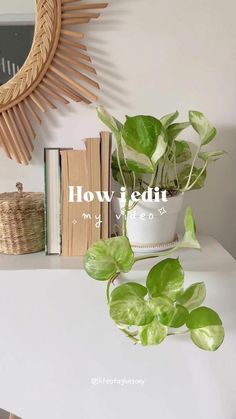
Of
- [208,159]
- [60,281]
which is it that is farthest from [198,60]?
[60,281]

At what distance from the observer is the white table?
2.50 feet

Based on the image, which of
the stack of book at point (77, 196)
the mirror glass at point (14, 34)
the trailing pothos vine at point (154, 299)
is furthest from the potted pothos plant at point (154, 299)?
the mirror glass at point (14, 34)

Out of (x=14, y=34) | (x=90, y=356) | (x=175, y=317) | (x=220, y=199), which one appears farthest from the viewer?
(x=220, y=199)

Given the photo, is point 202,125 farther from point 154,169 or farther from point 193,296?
point 193,296

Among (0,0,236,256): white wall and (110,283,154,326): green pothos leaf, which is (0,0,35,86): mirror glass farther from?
(110,283,154,326): green pothos leaf

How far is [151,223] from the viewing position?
2.62ft

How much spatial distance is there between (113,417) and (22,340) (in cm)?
23

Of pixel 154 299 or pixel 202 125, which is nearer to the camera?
pixel 154 299

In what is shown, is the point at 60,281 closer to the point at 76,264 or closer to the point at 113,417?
the point at 76,264

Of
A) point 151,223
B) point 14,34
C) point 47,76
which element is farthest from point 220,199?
point 14,34

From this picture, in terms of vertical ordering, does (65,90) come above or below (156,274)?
above

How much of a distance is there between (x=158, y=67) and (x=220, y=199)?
1.11 ft

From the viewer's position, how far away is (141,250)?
0.81m

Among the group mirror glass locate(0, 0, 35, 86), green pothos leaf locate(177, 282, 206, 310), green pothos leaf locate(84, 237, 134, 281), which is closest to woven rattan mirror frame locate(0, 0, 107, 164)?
mirror glass locate(0, 0, 35, 86)
